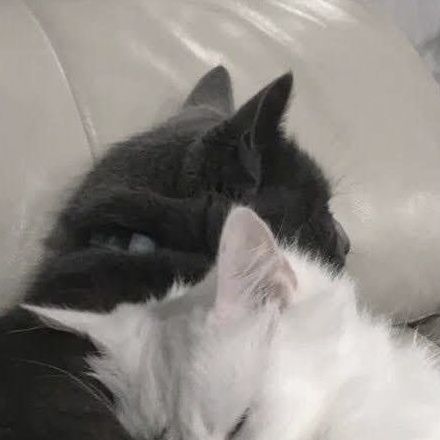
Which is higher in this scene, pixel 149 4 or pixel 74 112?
pixel 149 4

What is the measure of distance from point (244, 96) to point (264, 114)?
36 cm

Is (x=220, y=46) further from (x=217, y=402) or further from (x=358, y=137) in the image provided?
(x=217, y=402)

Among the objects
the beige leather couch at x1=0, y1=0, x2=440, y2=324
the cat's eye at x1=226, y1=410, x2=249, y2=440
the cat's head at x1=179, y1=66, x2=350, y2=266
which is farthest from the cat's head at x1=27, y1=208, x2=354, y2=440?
the beige leather couch at x1=0, y1=0, x2=440, y2=324

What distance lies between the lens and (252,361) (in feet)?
2.81

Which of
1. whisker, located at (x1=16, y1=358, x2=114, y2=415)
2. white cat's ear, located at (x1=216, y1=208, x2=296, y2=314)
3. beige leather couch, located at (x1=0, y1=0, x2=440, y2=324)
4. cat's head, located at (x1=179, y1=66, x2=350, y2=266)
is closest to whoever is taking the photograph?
white cat's ear, located at (x1=216, y1=208, x2=296, y2=314)

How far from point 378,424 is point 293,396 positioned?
3.9 inches

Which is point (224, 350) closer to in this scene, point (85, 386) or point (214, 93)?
point (85, 386)

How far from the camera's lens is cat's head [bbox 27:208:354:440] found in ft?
2.76

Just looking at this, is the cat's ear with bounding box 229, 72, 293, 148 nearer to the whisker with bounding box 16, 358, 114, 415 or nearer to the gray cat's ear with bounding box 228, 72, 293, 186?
the gray cat's ear with bounding box 228, 72, 293, 186

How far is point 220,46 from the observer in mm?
1428

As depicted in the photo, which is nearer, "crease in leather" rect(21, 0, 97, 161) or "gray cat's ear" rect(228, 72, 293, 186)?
"gray cat's ear" rect(228, 72, 293, 186)

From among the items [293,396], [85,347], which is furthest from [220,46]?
[293,396]

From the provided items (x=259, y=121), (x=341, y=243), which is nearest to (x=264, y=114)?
(x=259, y=121)

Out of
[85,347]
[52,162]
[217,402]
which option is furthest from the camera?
[52,162]
